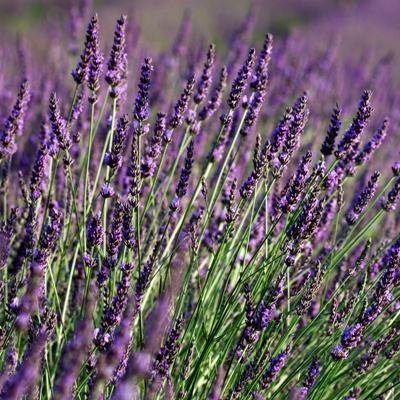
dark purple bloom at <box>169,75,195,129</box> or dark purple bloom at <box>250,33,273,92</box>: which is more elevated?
dark purple bloom at <box>250,33,273,92</box>

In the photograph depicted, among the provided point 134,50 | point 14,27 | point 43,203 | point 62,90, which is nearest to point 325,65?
point 134,50

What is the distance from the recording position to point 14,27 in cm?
1137

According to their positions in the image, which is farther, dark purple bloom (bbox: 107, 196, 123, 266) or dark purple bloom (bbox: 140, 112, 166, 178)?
dark purple bloom (bbox: 140, 112, 166, 178)

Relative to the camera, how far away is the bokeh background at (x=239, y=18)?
11484mm

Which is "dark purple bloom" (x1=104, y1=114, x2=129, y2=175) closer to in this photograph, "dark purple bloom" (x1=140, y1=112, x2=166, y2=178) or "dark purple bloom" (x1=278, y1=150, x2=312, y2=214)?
"dark purple bloom" (x1=140, y1=112, x2=166, y2=178)

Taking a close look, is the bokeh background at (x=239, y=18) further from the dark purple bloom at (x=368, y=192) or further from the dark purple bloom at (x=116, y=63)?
the dark purple bloom at (x=368, y=192)

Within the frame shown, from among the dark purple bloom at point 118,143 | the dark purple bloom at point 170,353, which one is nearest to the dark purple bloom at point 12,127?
the dark purple bloom at point 118,143

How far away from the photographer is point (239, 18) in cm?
1364

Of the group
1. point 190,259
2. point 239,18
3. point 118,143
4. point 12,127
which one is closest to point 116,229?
point 118,143

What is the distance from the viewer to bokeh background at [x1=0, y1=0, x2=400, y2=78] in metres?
11.5

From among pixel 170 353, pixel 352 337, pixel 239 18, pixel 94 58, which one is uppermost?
pixel 239 18

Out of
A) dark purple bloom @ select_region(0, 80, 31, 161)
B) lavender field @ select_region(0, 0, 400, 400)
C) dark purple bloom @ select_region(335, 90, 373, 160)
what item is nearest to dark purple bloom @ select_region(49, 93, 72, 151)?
lavender field @ select_region(0, 0, 400, 400)

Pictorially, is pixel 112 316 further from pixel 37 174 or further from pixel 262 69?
pixel 262 69

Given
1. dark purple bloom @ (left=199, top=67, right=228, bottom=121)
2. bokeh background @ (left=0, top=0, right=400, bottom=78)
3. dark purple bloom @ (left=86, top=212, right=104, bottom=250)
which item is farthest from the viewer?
bokeh background @ (left=0, top=0, right=400, bottom=78)
